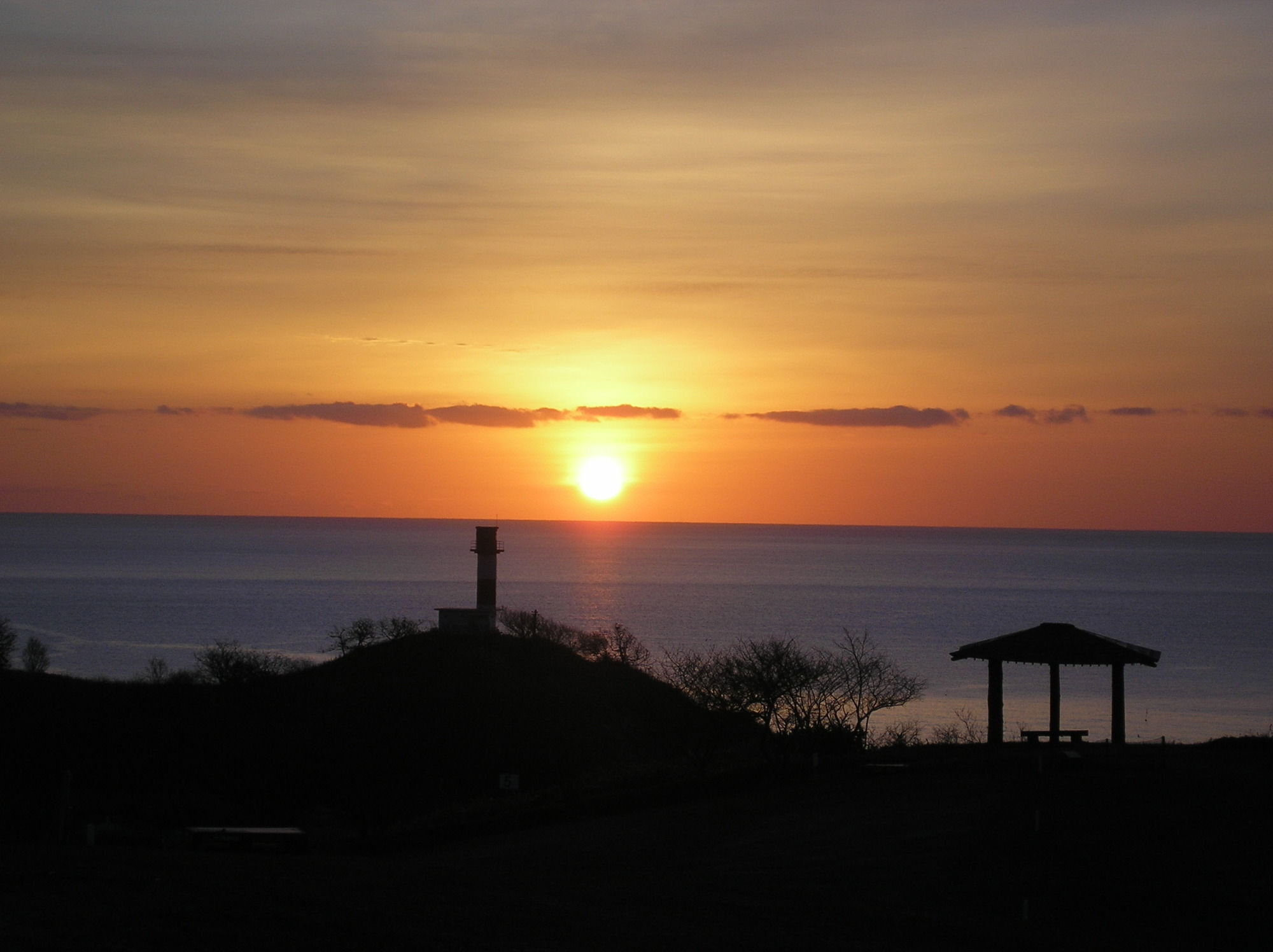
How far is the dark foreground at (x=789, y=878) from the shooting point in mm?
16031

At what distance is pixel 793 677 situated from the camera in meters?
42.7

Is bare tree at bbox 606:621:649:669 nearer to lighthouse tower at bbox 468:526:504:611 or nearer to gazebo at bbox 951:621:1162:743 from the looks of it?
lighthouse tower at bbox 468:526:504:611

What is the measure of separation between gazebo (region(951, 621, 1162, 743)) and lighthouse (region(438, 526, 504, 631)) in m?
43.5

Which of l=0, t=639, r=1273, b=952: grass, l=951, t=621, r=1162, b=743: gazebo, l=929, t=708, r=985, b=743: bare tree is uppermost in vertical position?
l=951, t=621, r=1162, b=743: gazebo

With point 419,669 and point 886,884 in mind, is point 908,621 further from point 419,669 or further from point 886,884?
point 886,884

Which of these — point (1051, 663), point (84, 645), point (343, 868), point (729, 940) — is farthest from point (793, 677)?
point (84, 645)

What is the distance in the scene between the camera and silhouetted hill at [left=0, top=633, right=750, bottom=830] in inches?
1933

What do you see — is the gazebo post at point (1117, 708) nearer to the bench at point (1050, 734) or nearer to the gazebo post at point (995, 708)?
the bench at point (1050, 734)

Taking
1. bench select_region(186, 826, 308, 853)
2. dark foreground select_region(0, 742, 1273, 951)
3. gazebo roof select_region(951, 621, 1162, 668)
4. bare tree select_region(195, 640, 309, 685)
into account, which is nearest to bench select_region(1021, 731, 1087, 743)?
gazebo roof select_region(951, 621, 1162, 668)

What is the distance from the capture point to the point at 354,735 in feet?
191

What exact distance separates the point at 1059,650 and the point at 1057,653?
0.13 metres

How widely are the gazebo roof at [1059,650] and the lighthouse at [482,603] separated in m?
43.9

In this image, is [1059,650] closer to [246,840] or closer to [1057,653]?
[1057,653]

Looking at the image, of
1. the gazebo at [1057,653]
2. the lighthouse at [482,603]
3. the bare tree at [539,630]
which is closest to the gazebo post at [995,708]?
the gazebo at [1057,653]
